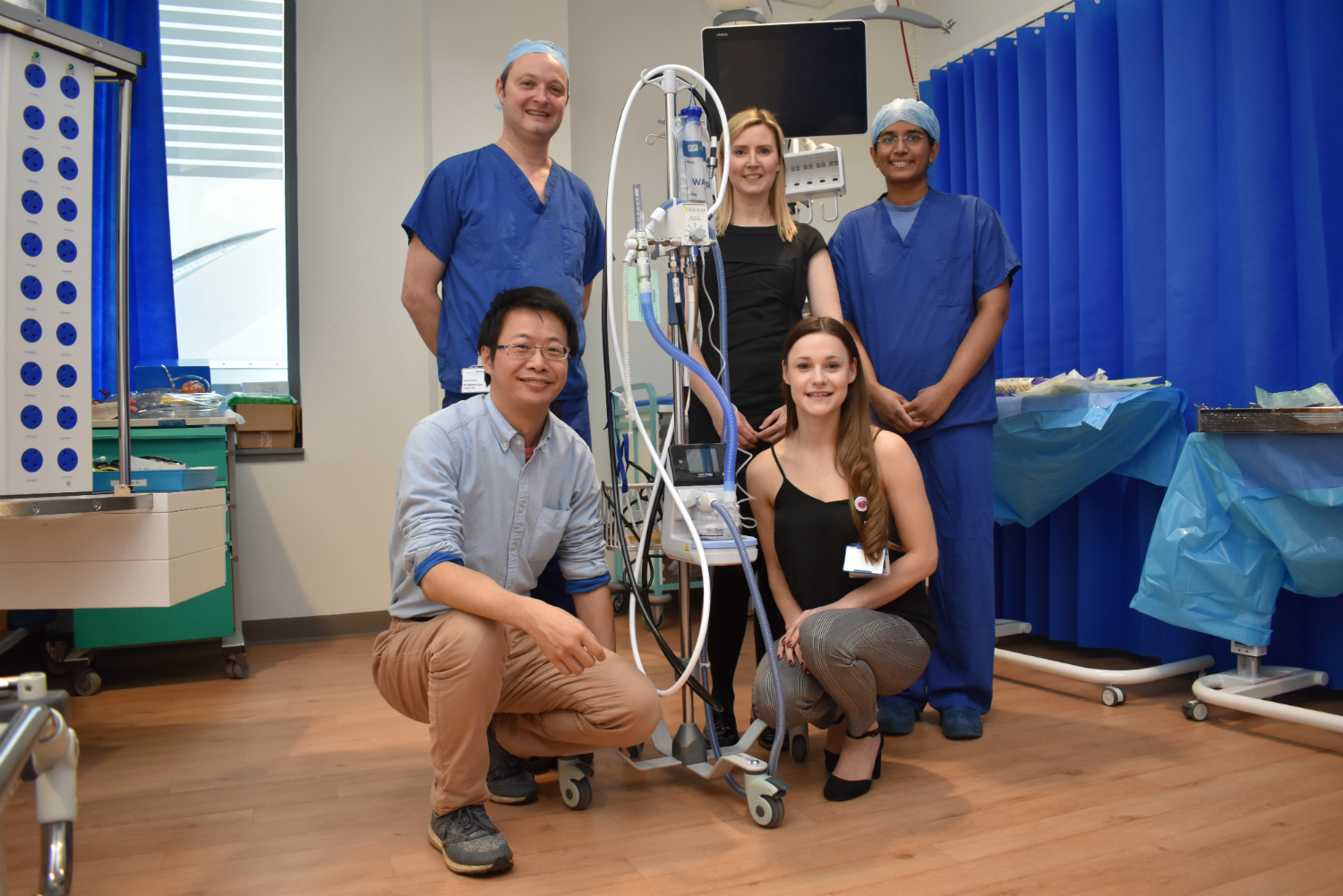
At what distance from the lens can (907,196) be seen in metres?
2.37

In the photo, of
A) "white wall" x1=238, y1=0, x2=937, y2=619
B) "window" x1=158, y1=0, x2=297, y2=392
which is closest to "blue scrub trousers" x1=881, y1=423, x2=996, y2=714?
"white wall" x1=238, y1=0, x2=937, y2=619

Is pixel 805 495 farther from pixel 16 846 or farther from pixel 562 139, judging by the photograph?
pixel 562 139

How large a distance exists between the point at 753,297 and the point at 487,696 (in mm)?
1076

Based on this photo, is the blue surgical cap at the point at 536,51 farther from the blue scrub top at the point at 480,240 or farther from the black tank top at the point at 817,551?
the black tank top at the point at 817,551

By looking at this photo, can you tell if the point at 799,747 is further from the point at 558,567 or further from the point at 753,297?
the point at 753,297

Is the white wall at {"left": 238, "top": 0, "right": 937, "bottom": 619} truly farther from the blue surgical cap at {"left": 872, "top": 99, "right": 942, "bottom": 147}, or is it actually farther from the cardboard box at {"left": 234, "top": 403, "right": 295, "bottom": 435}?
the blue surgical cap at {"left": 872, "top": 99, "right": 942, "bottom": 147}

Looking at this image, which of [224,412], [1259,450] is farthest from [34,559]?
[1259,450]

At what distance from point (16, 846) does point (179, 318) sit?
228 cm

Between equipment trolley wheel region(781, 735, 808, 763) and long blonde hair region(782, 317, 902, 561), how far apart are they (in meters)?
0.48

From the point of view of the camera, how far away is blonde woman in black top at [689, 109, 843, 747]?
2004mm

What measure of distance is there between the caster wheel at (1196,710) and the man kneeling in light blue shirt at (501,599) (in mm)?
1427

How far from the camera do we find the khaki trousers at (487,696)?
1480 millimetres

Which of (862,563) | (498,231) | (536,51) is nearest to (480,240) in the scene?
(498,231)

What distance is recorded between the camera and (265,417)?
3355 millimetres
